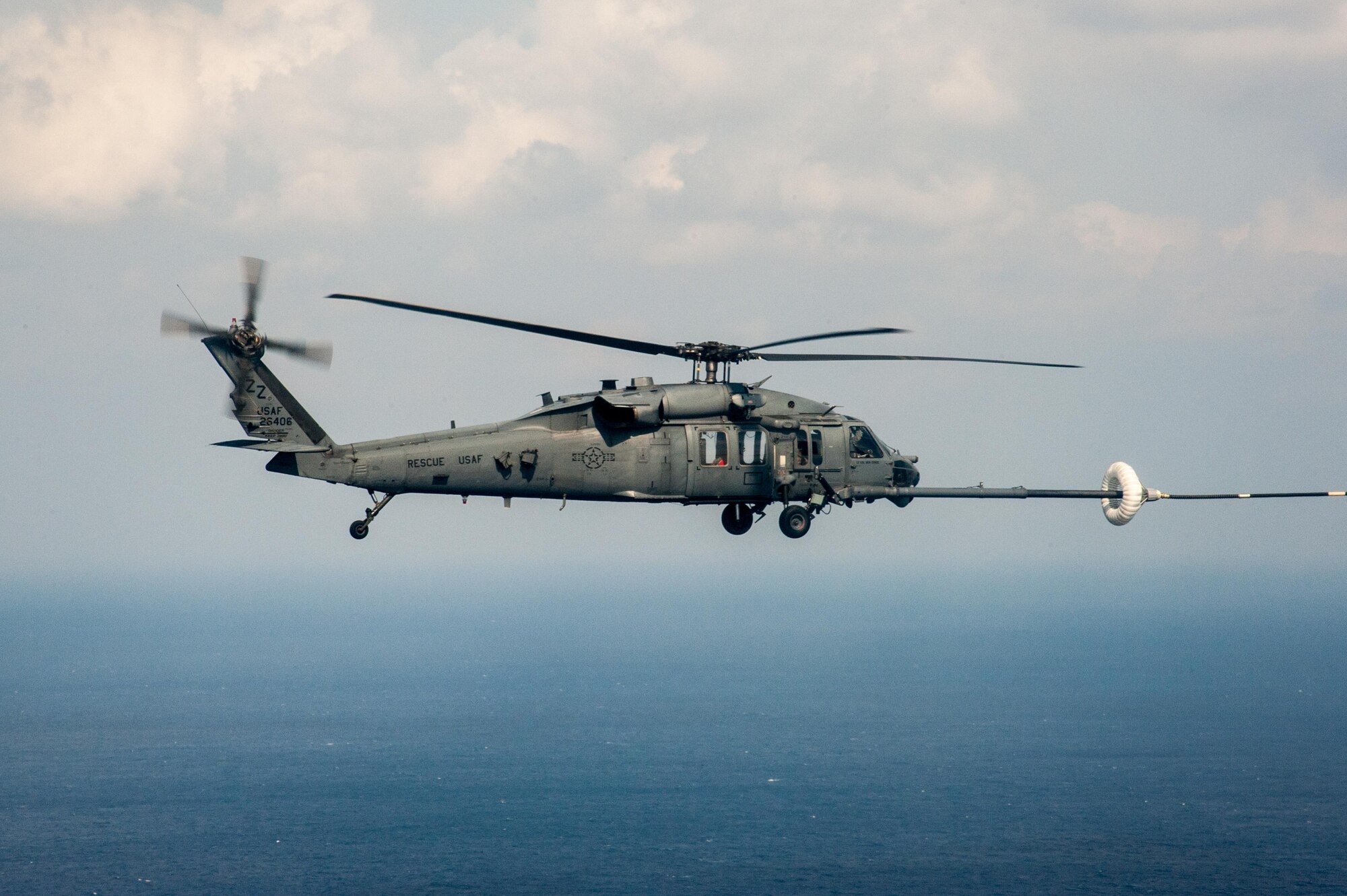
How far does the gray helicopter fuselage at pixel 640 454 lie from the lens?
35375 mm

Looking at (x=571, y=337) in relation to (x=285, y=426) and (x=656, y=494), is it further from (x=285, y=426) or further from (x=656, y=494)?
(x=285, y=426)

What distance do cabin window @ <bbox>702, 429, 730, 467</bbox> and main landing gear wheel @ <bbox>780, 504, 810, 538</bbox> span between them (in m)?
2.53

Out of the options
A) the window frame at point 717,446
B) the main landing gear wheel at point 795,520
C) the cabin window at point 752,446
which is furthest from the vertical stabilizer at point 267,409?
the main landing gear wheel at point 795,520

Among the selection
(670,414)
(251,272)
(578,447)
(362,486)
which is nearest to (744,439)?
(670,414)

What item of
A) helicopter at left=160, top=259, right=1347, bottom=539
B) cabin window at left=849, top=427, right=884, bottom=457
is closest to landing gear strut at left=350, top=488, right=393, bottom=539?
helicopter at left=160, top=259, right=1347, bottom=539

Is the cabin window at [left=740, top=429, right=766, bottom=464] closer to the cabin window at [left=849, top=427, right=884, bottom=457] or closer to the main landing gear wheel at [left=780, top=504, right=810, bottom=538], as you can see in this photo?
the main landing gear wheel at [left=780, top=504, right=810, bottom=538]

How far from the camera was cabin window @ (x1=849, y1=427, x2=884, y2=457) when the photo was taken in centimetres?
3972

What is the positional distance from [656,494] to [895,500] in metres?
7.76

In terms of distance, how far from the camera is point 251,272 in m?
36.1

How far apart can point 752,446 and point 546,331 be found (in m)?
8.09

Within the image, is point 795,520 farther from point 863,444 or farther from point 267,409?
point 267,409

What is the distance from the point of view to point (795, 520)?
38156 mm

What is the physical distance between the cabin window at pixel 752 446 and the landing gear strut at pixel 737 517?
2.19 meters

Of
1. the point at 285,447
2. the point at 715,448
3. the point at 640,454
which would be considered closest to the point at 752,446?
the point at 715,448
